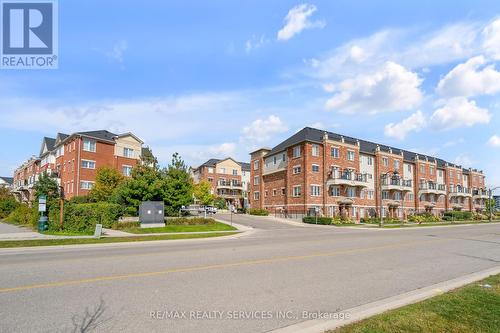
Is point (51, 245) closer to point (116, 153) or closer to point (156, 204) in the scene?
point (156, 204)

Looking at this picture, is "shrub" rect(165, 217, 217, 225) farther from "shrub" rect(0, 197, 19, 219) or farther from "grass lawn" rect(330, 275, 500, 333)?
"shrub" rect(0, 197, 19, 219)

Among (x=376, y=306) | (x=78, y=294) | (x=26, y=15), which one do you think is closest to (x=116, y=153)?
(x=26, y=15)

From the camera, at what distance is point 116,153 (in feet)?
162

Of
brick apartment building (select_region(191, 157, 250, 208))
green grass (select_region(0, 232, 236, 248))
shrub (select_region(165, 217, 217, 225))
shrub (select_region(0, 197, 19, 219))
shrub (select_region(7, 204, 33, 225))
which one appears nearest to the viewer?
green grass (select_region(0, 232, 236, 248))

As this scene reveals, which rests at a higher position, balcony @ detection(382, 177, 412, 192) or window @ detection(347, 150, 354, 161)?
window @ detection(347, 150, 354, 161)

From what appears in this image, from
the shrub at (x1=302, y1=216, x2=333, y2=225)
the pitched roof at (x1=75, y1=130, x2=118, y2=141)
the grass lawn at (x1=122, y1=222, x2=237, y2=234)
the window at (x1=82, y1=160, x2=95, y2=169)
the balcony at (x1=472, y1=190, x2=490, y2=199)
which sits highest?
the pitched roof at (x1=75, y1=130, x2=118, y2=141)

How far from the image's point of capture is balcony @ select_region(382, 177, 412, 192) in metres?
57.5

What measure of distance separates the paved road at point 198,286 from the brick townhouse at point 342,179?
33331mm

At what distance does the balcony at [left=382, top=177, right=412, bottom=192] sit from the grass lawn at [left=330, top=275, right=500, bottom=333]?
5419 cm

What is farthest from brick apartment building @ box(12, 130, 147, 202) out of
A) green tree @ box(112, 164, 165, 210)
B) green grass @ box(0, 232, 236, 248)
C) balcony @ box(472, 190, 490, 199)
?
balcony @ box(472, 190, 490, 199)

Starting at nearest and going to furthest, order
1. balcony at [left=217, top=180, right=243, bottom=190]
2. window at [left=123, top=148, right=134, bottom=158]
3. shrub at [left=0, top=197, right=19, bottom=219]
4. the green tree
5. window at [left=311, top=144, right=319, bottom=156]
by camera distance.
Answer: the green tree
shrub at [left=0, top=197, right=19, bottom=219]
window at [left=311, top=144, right=319, bottom=156]
window at [left=123, top=148, right=134, bottom=158]
balcony at [left=217, top=180, right=243, bottom=190]

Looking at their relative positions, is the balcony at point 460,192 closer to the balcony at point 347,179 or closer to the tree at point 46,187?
the balcony at point 347,179

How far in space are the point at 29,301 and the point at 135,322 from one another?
2.79 meters

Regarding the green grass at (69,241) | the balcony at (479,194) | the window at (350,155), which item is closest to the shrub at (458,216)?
the balcony at (479,194)
